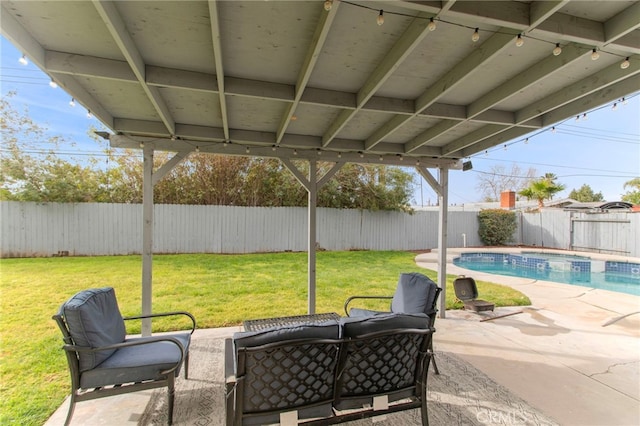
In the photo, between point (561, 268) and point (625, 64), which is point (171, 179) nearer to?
point (625, 64)

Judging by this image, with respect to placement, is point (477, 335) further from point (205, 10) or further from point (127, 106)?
point (127, 106)

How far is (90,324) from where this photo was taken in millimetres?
1935

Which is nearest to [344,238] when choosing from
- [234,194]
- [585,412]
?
[234,194]

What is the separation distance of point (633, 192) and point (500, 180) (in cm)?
802

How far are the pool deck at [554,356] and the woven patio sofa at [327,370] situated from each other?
0.81 m

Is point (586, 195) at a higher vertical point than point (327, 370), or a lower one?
higher

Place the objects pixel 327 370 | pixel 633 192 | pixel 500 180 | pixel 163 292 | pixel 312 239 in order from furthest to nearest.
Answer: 1. pixel 500 180
2. pixel 633 192
3. pixel 163 292
4. pixel 312 239
5. pixel 327 370

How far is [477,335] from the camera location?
3670 mm

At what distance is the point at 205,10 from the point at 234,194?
8996 millimetres

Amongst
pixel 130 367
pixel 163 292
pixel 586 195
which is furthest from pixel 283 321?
pixel 586 195

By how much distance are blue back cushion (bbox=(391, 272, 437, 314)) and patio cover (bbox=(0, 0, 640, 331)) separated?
1.58 meters

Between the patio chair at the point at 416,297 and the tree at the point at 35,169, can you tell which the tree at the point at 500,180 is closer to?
the patio chair at the point at 416,297

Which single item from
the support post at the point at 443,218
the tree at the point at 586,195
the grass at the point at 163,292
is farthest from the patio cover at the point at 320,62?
the tree at the point at 586,195

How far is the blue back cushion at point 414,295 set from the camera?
262 centimetres
